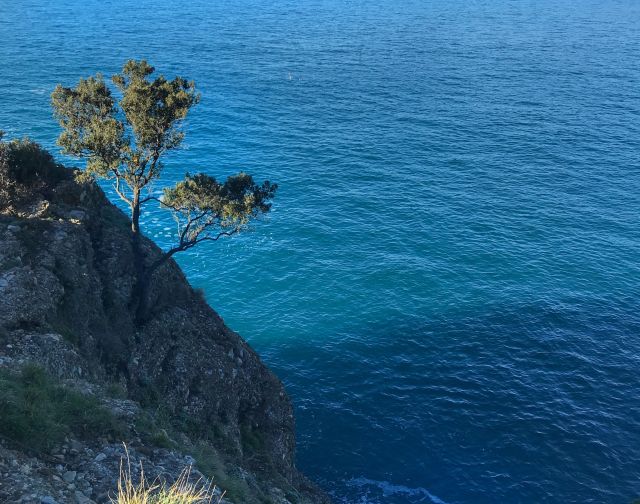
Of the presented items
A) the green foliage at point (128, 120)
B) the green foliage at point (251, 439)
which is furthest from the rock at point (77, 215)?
the green foliage at point (251, 439)

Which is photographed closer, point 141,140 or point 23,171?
point 141,140

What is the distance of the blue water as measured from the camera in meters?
45.1

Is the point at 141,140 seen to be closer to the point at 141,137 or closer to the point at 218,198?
the point at 141,137

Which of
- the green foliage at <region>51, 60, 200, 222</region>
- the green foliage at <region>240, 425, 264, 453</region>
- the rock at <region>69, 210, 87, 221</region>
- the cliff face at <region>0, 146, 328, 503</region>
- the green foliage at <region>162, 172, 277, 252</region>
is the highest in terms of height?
the green foliage at <region>51, 60, 200, 222</region>

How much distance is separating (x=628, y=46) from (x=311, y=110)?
99728 mm

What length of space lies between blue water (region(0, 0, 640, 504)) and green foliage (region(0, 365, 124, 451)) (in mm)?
23700

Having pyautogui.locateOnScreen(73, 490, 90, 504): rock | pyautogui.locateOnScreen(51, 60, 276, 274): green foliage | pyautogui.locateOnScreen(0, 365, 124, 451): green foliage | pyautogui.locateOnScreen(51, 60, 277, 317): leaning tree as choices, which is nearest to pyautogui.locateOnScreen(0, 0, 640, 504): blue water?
pyautogui.locateOnScreen(51, 60, 277, 317): leaning tree

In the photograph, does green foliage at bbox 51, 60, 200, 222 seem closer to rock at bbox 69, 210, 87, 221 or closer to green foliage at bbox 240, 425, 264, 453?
rock at bbox 69, 210, 87, 221

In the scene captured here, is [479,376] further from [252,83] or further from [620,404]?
[252,83]

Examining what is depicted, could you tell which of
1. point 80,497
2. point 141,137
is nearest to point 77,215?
point 141,137

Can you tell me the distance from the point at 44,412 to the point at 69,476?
2.90 meters

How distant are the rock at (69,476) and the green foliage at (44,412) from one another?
134 centimetres

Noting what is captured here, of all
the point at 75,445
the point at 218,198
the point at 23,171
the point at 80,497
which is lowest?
the point at 75,445

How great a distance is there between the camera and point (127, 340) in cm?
3416
